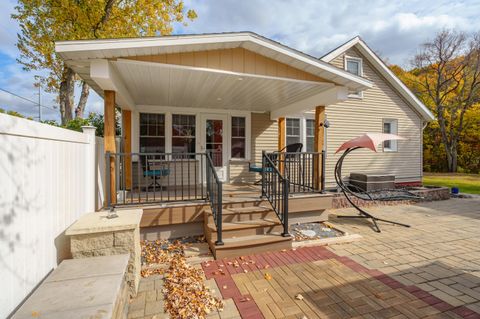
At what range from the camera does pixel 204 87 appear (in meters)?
4.86

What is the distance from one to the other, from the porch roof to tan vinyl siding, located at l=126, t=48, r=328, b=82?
7 centimetres

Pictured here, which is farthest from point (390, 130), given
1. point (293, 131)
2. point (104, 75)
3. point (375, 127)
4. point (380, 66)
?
point (104, 75)

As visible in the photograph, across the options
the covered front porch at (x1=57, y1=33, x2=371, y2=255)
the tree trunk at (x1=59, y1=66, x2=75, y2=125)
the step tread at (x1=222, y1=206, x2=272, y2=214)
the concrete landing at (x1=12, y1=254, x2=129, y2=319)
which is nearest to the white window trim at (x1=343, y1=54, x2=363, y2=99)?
the covered front porch at (x1=57, y1=33, x2=371, y2=255)

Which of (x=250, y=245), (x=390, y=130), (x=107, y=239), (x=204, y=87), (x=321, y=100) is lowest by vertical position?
(x=250, y=245)

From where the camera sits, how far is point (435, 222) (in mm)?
5211

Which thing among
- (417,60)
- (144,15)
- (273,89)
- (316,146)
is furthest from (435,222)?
(417,60)

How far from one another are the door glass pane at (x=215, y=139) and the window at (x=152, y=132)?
1.28 metres

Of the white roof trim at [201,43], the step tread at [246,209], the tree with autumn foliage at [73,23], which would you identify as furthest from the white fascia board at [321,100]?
the tree with autumn foliage at [73,23]

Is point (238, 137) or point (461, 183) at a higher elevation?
point (238, 137)

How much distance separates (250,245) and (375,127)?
8.34 m

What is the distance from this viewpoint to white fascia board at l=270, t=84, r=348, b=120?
4.79 metres

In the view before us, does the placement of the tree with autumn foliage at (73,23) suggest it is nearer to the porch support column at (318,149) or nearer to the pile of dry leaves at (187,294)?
the porch support column at (318,149)

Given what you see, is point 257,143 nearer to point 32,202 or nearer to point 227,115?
point 227,115

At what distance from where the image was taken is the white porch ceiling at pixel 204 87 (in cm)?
398
